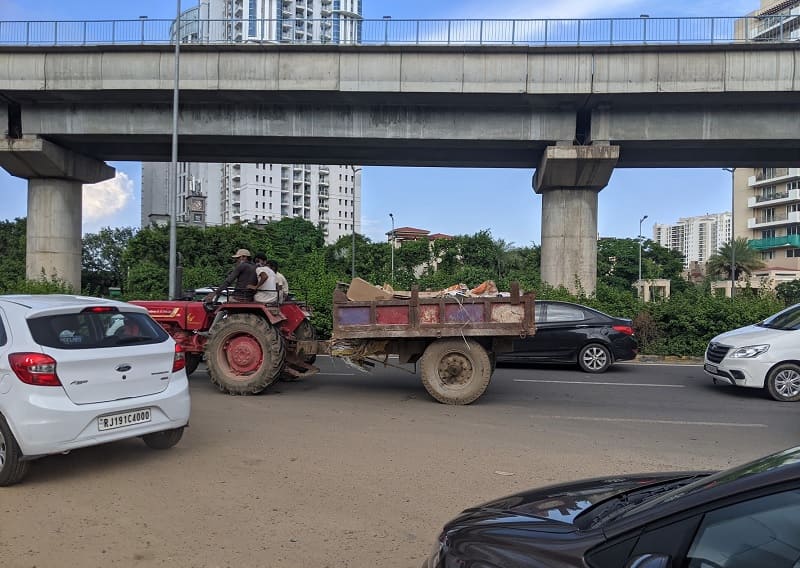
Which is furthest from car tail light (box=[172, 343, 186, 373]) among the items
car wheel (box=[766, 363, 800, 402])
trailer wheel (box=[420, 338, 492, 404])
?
car wheel (box=[766, 363, 800, 402])

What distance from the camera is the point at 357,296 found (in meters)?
10.1

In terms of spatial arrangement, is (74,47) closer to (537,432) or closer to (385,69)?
(385,69)

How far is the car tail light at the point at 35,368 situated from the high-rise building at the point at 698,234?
148 m

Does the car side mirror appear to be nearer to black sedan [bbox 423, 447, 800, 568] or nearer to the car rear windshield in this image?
black sedan [bbox 423, 447, 800, 568]

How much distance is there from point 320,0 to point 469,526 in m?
157

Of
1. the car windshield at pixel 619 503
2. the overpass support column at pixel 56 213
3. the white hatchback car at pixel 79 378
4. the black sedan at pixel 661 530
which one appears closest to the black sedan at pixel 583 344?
the white hatchback car at pixel 79 378

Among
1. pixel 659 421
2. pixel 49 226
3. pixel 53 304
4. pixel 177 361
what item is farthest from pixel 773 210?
pixel 53 304

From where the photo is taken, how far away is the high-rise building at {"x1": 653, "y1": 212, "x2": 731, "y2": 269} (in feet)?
484

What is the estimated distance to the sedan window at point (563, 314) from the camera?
14.1 m

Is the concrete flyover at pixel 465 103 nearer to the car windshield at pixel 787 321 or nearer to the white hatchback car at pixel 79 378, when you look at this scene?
the car windshield at pixel 787 321

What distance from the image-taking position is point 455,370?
990 cm

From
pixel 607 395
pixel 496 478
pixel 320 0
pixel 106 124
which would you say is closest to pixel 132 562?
pixel 496 478

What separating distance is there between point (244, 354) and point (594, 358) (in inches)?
297

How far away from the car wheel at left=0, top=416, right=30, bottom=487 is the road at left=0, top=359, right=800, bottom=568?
142mm
